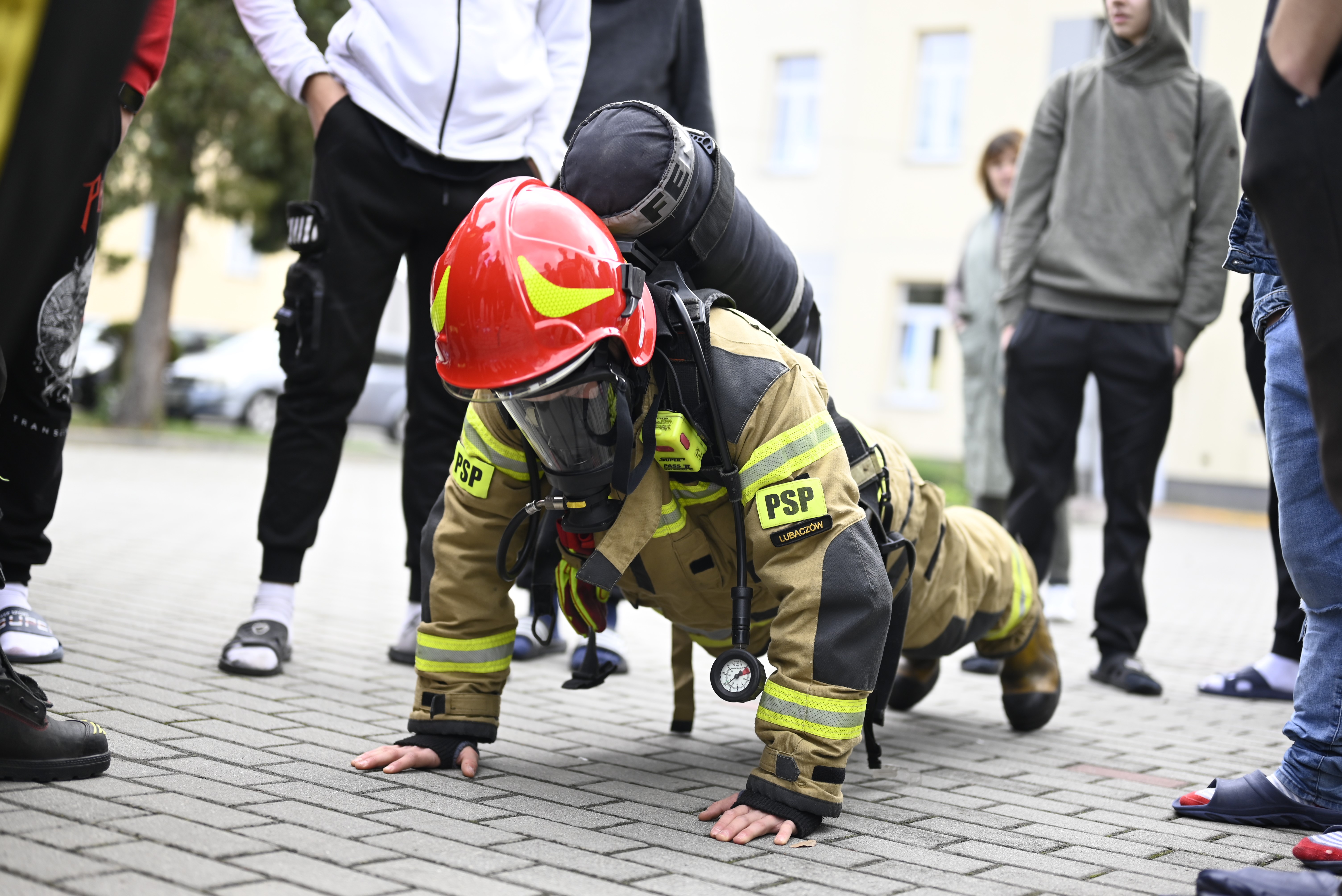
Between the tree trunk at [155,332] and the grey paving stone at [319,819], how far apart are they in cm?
1633

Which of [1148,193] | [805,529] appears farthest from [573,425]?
[1148,193]

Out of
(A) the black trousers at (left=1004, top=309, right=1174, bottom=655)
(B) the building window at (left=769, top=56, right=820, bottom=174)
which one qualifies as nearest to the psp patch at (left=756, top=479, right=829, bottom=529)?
(A) the black trousers at (left=1004, top=309, right=1174, bottom=655)

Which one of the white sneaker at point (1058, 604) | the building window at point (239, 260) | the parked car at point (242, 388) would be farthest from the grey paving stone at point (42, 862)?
the building window at point (239, 260)

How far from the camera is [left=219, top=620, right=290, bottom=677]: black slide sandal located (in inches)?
151

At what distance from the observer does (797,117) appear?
24.4 m

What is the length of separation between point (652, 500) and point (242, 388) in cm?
1850

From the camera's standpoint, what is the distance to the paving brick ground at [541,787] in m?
2.27

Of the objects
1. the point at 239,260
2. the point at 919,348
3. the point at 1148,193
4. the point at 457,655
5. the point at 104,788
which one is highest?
the point at 239,260

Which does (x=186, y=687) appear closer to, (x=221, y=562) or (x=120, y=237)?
(x=221, y=562)

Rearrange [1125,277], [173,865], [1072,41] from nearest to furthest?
[173,865] → [1125,277] → [1072,41]

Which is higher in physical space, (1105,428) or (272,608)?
(1105,428)

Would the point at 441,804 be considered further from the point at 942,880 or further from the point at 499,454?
the point at 942,880

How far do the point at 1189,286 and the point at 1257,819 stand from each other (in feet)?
8.62

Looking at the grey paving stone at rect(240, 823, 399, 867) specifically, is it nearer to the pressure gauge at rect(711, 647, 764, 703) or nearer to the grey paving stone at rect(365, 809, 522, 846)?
the grey paving stone at rect(365, 809, 522, 846)
